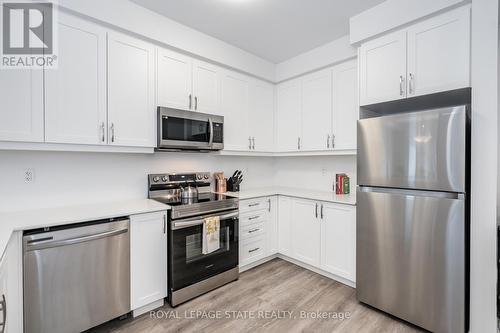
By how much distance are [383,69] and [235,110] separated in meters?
1.67

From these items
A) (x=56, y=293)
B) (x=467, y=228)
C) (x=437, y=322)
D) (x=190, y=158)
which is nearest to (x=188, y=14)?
(x=190, y=158)

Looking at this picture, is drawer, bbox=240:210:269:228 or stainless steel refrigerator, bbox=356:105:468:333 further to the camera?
drawer, bbox=240:210:269:228

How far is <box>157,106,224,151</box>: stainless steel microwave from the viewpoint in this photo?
2387 millimetres

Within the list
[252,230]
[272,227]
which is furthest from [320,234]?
[252,230]

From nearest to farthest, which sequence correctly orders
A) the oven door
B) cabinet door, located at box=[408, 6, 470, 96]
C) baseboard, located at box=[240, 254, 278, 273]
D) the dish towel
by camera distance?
1. cabinet door, located at box=[408, 6, 470, 96]
2. the oven door
3. the dish towel
4. baseboard, located at box=[240, 254, 278, 273]

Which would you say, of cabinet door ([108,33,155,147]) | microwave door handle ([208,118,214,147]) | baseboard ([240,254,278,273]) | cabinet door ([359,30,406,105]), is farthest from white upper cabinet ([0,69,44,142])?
cabinet door ([359,30,406,105])

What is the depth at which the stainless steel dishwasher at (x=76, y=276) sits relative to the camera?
1.56 m

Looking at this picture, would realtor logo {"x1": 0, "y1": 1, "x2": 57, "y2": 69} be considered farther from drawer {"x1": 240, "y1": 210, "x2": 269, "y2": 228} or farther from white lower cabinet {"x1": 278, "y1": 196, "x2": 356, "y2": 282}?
white lower cabinet {"x1": 278, "y1": 196, "x2": 356, "y2": 282}

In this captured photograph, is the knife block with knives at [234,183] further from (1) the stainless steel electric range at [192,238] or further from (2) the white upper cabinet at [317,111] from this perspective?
(2) the white upper cabinet at [317,111]

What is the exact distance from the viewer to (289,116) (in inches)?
135

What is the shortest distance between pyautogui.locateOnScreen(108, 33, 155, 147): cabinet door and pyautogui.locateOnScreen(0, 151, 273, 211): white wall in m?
0.35

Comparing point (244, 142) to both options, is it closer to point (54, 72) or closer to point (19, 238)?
point (54, 72)

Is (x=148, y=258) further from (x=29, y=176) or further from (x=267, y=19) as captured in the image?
(x=267, y=19)

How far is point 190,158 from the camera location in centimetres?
297
